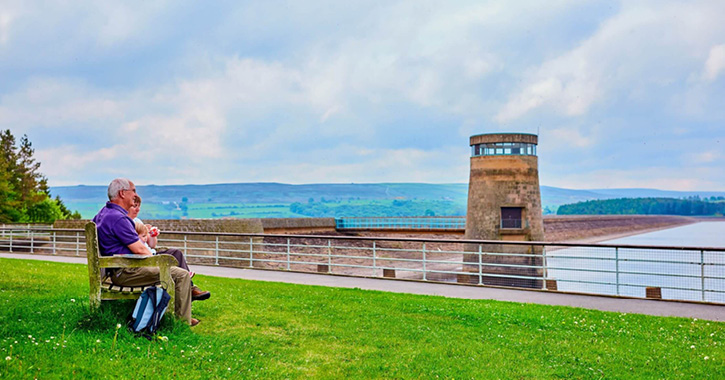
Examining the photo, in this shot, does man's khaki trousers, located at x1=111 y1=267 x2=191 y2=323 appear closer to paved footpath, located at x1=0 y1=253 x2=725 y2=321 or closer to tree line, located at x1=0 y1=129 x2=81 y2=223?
paved footpath, located at x1=0 y1=253 x2=725 y2=321

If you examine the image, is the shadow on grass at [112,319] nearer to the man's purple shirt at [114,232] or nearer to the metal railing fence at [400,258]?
the man's purple shirt at [114,232]

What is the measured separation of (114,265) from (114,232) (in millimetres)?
354

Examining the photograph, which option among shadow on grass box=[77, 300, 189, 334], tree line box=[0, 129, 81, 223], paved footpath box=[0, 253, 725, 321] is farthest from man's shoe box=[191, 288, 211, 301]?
tree line box=[0, 129, 81, 223]

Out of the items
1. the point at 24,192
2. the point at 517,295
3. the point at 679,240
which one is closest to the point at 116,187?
the point at 517,295

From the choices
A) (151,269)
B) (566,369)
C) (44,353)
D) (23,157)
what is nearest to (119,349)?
(44,353)

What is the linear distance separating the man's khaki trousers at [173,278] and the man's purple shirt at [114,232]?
229 mm

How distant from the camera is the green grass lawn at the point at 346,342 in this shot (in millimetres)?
5316

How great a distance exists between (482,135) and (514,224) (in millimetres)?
5027

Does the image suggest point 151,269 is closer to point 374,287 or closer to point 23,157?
point 374,287

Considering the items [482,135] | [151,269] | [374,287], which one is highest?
[482,135]

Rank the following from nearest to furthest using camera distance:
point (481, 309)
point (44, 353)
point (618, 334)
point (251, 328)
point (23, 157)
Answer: point (44, 353) → point (251, 328) → point (618, 334) → point (481, 309) → point (23, 157)

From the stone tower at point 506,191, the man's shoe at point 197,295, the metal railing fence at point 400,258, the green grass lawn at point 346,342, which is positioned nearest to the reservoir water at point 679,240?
the metal railing fence at point 400,258

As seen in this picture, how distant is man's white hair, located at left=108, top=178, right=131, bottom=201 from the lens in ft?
21.1

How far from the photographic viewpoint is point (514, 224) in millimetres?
33250
